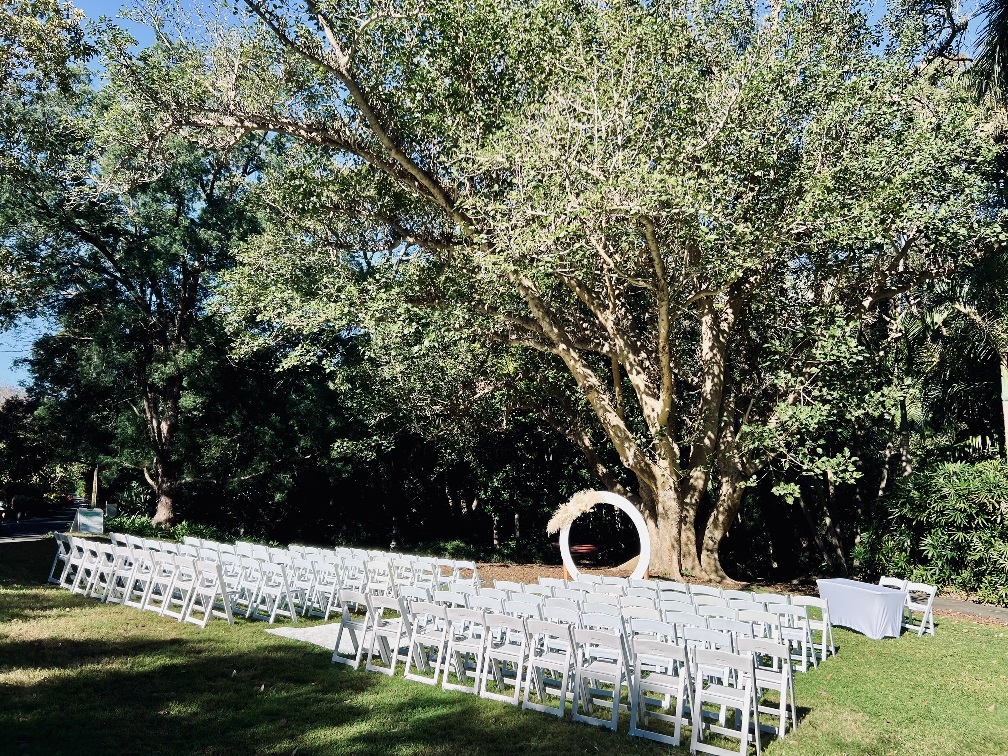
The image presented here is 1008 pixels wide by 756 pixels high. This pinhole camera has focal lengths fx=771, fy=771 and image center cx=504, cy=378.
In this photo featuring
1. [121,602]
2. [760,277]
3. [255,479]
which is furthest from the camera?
[255,479]

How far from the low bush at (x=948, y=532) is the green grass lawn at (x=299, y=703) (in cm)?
499

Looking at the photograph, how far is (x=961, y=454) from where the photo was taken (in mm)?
14898

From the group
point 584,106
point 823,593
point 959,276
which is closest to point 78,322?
point 584,106

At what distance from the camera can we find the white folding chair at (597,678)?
5027 millimetres

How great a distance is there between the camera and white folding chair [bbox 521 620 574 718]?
5.23 m

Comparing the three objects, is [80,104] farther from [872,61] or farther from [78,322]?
[872,61]

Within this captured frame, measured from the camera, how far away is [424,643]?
20.0 feet

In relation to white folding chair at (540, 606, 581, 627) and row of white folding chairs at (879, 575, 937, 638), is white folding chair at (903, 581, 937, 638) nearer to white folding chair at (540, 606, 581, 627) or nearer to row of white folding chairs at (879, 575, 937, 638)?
row of white folding chairs at (879, 575, 937, 638)

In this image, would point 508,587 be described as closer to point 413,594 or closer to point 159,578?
point 413,594

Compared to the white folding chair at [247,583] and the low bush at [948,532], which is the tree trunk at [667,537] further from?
the white folding chair at [247,583]

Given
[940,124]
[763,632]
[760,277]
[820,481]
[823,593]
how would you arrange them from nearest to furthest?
[763,632] < [823,593] < [940,124] < [760,277] < [820,481]

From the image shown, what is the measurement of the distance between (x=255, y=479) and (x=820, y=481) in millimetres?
13765

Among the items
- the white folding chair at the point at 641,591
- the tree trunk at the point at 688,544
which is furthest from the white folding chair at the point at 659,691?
the tree trunk at the point at 688,544

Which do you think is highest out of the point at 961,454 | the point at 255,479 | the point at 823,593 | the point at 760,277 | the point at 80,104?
the point at 80,104
